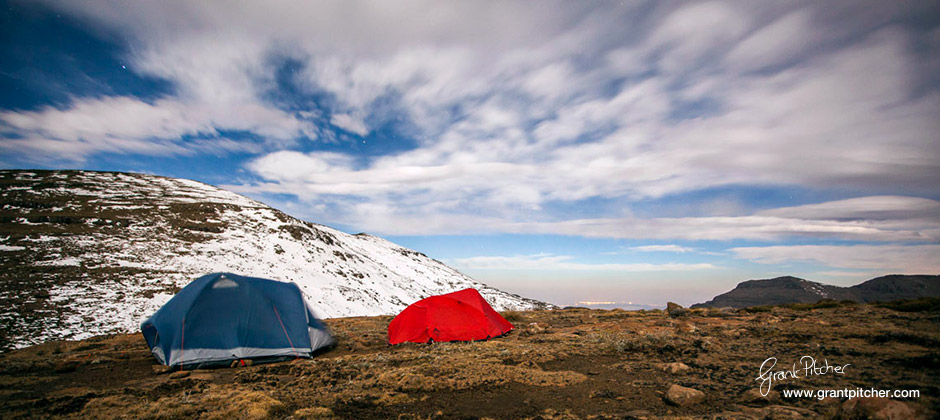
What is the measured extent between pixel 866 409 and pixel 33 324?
35.4m

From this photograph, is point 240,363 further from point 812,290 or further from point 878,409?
point 812,290

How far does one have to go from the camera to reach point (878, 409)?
4473 millimetres

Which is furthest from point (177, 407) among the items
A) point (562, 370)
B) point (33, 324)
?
point (33, 324)

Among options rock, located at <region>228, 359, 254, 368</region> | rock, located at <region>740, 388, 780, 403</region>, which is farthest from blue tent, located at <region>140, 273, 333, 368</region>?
rock, located at <region>740, 388, 780, 403</region>

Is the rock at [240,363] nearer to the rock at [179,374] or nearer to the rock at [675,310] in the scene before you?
the rock at [179,374]

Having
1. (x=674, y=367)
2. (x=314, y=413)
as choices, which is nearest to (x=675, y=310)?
(x=674, y=367)

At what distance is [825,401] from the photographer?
5.40m

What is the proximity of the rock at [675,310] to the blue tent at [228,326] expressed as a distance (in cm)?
1731

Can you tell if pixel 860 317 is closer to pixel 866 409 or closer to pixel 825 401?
pixel 825 401

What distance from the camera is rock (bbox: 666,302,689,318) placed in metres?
18.1

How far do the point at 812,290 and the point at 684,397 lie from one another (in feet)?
357

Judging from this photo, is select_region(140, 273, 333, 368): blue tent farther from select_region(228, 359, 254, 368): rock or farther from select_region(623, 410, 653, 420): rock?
select_region(623, 410, 653, 420): rock

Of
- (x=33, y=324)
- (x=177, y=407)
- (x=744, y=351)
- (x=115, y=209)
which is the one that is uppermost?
(x=115, y=209)
